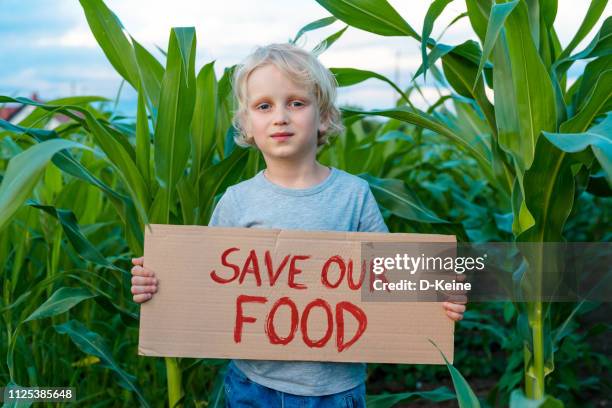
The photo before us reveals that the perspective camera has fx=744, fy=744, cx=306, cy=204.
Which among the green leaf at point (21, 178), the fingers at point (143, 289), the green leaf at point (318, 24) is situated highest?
the green leaf at point (318, 24)

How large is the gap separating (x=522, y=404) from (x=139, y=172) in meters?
0.92

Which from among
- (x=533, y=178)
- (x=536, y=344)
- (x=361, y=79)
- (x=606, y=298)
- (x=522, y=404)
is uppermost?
(x=361, y=79)

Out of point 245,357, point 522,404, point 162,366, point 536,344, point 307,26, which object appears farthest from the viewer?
point 162,366

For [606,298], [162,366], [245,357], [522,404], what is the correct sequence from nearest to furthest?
[522,404]
[245,357]
[606,298]
[162,366]

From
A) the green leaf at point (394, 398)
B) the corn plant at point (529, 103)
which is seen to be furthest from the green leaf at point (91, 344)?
the corn plant at point (529, 103)

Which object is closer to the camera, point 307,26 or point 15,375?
point 307,26

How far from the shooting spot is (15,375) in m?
1.86

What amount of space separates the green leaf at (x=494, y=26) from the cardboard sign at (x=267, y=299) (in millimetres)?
350

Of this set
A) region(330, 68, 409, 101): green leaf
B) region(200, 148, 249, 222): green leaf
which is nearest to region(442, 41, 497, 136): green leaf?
region(330, 68, 409, 101): green leaf

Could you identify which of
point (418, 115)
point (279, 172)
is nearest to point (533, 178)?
point (418, 115)

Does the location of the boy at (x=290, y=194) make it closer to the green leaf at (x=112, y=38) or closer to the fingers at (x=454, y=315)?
the fingers at (x=454, y=315)

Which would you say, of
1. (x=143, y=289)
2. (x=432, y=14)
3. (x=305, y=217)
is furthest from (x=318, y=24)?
(x=143, y=289)

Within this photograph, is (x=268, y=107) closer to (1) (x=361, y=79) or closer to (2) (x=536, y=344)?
(1) (x=361, y=79)

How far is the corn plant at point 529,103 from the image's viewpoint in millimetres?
1398
